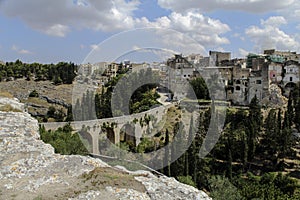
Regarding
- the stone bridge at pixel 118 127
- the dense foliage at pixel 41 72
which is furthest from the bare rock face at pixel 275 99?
the dense foliage at pixel 41 72

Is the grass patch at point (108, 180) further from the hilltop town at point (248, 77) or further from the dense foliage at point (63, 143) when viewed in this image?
the hilltop town at point (248, 77)

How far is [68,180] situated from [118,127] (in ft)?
42.2

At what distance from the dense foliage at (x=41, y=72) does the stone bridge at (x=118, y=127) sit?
26.1 m

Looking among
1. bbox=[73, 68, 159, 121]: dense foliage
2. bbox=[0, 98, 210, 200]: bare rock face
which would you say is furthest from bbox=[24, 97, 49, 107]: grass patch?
bbox=[0, 98, 210, 200]: bare rock face

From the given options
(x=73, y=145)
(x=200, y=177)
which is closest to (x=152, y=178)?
(x=73, y=145)

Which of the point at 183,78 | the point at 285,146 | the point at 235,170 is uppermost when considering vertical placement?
the point at 183,78

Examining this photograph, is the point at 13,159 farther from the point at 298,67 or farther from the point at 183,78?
the point at 298,67

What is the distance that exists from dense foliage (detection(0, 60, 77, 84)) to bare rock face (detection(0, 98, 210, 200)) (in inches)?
1561

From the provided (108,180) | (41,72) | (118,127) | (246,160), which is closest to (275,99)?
(246,160)

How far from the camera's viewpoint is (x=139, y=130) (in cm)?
1955

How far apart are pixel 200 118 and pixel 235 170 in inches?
222

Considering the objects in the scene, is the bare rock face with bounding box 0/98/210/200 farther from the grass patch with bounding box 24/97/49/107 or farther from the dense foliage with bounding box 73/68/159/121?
the grass patch with bounding box 24/97/49/107

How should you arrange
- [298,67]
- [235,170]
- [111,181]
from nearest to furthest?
[111,181], [235,170], [298,67]

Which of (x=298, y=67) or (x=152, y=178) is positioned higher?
(x=298, y=67)
